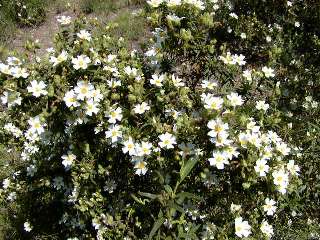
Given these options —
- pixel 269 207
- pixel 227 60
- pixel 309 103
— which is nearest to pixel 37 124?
pixel 227 60

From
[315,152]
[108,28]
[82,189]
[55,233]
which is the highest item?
[108,28]

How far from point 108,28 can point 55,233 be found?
64.7 inches

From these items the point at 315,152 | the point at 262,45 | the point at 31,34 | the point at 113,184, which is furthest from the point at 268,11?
the point at 113,184

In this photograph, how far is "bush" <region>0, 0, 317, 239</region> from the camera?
2809 millimetres

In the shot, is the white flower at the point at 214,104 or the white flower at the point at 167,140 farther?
the white flower at the point at 167,140

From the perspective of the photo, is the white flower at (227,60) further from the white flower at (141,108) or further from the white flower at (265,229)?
the white flower at (265,229)

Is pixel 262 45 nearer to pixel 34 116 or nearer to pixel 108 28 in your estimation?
pixel 108 28

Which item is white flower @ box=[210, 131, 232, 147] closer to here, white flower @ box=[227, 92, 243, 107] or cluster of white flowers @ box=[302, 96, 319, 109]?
white flower @ box=[227, 92, 243, 107]

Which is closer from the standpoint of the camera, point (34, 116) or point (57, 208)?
point (34, 116)

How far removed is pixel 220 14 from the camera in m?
5.73

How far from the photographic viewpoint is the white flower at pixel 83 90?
2.80 metres

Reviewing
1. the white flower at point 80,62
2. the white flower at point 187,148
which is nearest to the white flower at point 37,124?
the white flower at point 80,62

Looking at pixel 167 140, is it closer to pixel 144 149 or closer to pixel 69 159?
pixel 144 149

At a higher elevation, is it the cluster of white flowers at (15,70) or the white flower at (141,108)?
the white flower at (141,108)
